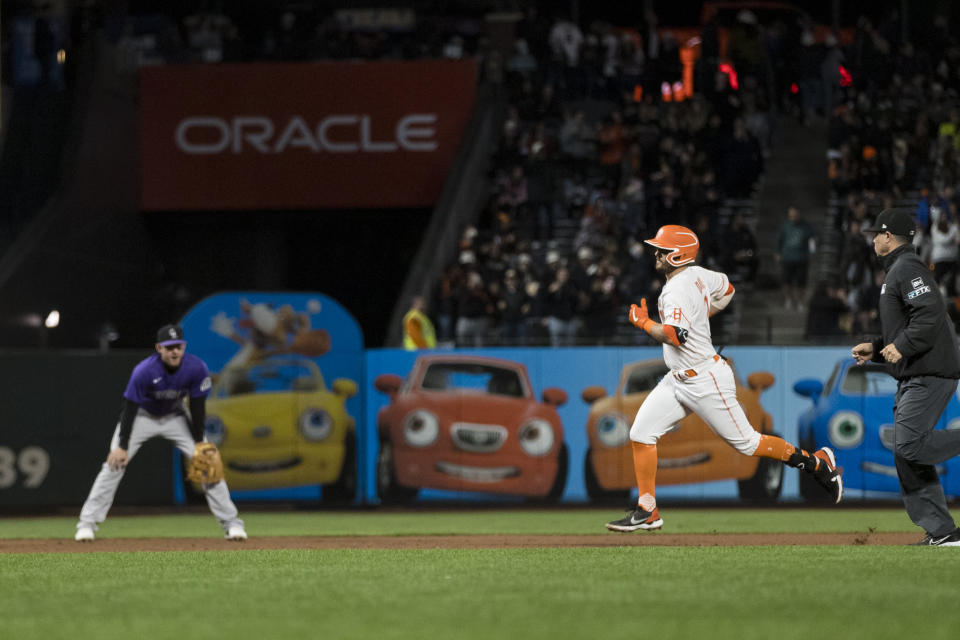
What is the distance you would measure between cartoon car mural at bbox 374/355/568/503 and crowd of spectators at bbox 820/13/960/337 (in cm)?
460

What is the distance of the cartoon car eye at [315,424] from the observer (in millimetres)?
19062

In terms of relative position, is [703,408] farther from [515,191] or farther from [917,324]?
[515,191]

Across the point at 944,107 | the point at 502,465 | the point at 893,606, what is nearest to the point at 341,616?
the point at 893,606

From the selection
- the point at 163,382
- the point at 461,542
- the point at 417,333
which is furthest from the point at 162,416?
the point at 417,333

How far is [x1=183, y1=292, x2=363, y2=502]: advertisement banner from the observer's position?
1898cm

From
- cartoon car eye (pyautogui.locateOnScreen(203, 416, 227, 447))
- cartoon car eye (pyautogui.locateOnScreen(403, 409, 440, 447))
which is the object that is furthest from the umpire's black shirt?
cartoon car eye (pyautogui.locateOnScreen(203, 416, 227, 447))

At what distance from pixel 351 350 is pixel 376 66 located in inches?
516

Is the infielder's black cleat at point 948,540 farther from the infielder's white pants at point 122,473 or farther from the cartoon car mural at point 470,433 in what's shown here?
the cartoon car mural at point 470,433

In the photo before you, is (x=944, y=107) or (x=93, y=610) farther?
(x=944, y=107)

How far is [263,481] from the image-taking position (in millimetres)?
19062

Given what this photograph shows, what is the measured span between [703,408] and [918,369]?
167 centimetres

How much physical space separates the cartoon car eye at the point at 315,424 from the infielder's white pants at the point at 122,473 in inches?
237

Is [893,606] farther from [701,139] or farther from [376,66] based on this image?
[376,66]

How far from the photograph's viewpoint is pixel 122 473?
12914 mm
